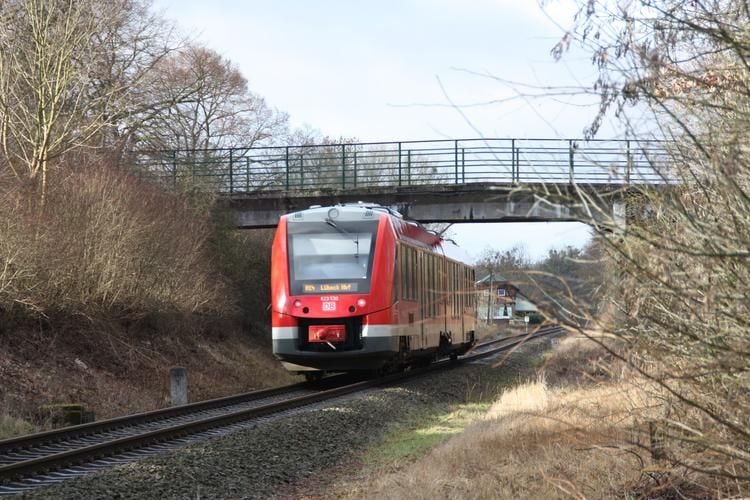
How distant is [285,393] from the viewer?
1931 centimetres

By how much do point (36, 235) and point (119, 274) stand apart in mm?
3227

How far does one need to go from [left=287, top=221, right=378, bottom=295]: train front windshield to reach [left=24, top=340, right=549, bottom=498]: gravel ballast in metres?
2.18

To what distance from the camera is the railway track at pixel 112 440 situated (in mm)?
9242

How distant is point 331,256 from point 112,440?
7535 mm

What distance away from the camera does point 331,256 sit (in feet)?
59.9

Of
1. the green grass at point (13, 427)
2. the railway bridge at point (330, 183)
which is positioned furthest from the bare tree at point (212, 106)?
the green grass at point (13, 427)

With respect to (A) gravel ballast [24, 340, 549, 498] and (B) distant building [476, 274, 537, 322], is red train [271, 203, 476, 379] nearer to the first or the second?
(A) gravel ballast [24, 340, 549, 498]

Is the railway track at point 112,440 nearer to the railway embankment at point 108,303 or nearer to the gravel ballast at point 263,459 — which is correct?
the gravel ballast at point 263,459

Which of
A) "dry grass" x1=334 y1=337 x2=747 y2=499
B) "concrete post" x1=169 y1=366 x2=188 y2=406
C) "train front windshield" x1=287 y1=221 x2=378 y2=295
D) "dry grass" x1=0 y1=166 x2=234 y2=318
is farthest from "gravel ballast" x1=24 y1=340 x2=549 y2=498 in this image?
"dry grass" x1=0 y1=166 x2=234 y2=318

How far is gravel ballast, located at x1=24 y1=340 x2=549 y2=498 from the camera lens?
8.72 metres

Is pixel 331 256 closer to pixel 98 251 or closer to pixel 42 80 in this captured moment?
pixel 98 251

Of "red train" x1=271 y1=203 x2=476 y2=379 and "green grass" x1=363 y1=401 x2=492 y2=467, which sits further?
"red train" x1=271 y1=203 x2=476 y2=379

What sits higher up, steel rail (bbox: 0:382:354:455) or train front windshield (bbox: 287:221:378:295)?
train front windshield (bbox: 287:221:378:295)

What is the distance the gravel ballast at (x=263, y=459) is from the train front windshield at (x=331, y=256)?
218 centimetres
